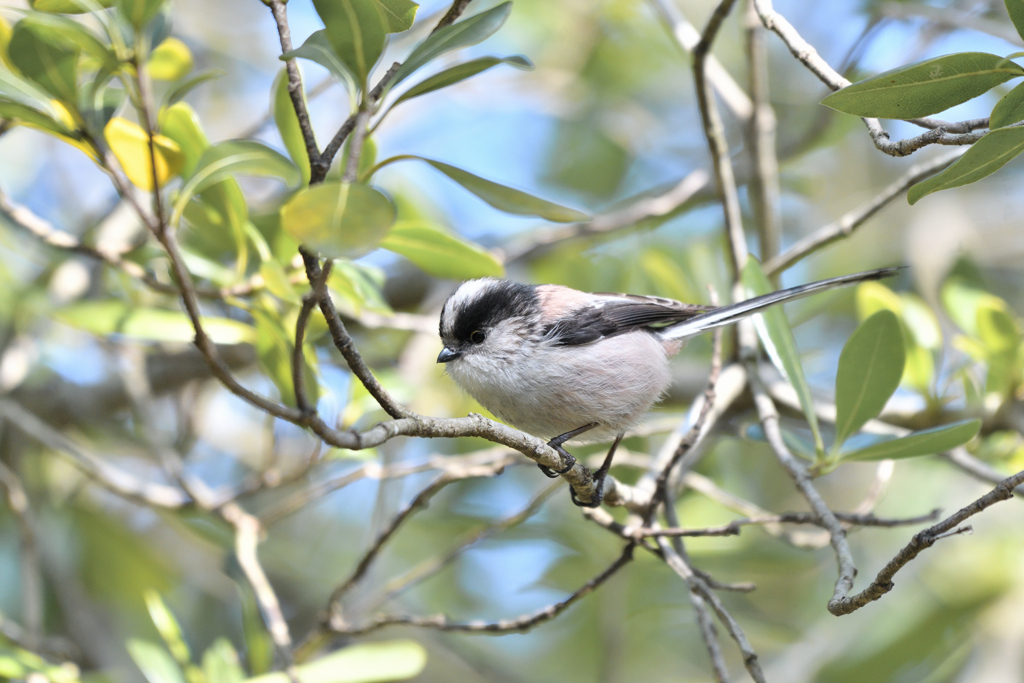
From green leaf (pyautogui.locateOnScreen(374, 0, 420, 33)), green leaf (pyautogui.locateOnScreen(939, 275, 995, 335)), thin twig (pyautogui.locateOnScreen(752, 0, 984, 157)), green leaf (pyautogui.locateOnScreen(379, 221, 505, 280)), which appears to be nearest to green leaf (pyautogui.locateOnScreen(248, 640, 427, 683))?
green leaf (pyautogui.locateOnScreen(379, 221, 505, 280))

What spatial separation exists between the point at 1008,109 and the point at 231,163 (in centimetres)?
173

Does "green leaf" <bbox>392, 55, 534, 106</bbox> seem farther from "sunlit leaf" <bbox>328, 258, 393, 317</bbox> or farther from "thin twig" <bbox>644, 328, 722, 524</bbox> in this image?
"thin twig" <bbox>644, 328, 722, 524</bbox>

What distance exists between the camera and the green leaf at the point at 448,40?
4.69 feet

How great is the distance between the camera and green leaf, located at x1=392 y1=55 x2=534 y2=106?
1522 mm

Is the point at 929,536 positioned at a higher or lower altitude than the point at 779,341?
lower

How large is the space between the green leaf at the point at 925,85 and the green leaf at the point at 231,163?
1310 mm

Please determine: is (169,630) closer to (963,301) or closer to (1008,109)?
(1008,109)

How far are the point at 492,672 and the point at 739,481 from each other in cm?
160

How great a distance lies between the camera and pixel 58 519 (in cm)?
393

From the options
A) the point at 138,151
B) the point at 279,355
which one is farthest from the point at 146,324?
the point at 138,151

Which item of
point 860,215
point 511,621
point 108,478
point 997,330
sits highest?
point 860,215

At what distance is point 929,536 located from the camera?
1.36 meters

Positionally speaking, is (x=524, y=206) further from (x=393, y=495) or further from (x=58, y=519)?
(x=58, y=519)

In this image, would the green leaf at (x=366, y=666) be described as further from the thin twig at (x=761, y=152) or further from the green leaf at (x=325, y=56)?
the thin twig at (x=761, y=152)
